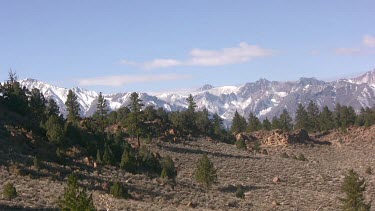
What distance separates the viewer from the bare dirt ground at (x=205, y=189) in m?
35.9

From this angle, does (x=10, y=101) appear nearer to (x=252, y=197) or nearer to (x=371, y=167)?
(x=252, y=197)

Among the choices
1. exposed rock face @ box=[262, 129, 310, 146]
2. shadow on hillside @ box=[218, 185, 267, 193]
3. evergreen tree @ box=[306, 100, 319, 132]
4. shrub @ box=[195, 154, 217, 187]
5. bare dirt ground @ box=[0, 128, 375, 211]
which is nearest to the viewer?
bare dirt ground @ box=[0, 128, 375, 211]

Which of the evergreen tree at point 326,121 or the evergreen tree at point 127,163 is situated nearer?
the evergreen tree at point 127,163

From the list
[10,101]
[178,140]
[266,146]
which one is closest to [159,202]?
[10,101]

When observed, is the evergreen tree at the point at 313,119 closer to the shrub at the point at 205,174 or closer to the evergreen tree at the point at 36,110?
the evergreen tree at the point at 36,110

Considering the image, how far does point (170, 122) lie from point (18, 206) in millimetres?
72009

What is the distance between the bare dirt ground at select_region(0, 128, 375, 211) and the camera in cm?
3591

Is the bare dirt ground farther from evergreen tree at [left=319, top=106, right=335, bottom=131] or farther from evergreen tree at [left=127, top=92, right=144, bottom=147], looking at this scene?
evergreen tree at [left=319, top=106, right=335, bottom=131]

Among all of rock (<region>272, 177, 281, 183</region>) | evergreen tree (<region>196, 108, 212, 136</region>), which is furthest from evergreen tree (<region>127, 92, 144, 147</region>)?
rock (<region>272, 177, 281, 183</region>)

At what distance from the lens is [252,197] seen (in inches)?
1930

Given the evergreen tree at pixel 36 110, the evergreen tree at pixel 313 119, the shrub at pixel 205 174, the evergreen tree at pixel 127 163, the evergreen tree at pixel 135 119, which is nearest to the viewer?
the evergreen tree at pixel 127 163

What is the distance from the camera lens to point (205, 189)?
49875mm

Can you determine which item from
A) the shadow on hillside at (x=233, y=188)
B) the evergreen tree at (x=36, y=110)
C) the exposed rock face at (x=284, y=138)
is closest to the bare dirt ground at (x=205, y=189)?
the shadow on hillside at (x=233, y=188)

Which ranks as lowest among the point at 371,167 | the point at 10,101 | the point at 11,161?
the point at 371,167
